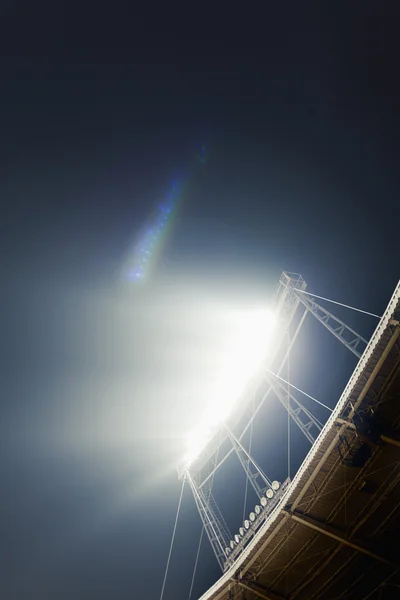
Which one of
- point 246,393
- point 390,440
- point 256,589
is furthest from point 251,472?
point 390,440

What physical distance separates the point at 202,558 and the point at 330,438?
20.2m

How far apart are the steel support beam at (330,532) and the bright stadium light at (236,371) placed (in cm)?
920

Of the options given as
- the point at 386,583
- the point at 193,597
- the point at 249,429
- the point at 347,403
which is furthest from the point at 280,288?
the point at 193,597

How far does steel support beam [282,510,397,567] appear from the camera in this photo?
17.5 metres

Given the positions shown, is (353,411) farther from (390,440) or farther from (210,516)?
(210,516)

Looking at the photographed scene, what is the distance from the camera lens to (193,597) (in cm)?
2967

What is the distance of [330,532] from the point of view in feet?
57.7

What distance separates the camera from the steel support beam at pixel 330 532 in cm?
1753

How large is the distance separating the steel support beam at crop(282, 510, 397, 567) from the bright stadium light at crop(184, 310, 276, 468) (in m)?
9.20

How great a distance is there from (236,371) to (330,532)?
1188cm

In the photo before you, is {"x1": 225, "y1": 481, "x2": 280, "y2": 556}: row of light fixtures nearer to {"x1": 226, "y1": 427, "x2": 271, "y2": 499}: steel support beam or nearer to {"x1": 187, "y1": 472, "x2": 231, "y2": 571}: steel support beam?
{"x1": 226, "y1": 427, "x2": 271, "y2": 499}: steel support beam

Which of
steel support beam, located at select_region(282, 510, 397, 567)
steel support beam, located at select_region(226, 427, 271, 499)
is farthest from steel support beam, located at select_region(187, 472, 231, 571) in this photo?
steel support beam, located at select_region(282, 510, 397, 567)

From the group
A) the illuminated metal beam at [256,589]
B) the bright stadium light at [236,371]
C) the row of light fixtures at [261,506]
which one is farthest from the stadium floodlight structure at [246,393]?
the illuminated metal beam at [256,589]

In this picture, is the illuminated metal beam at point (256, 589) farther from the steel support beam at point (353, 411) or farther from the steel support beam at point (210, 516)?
the steel support beam at point (353, 411)
